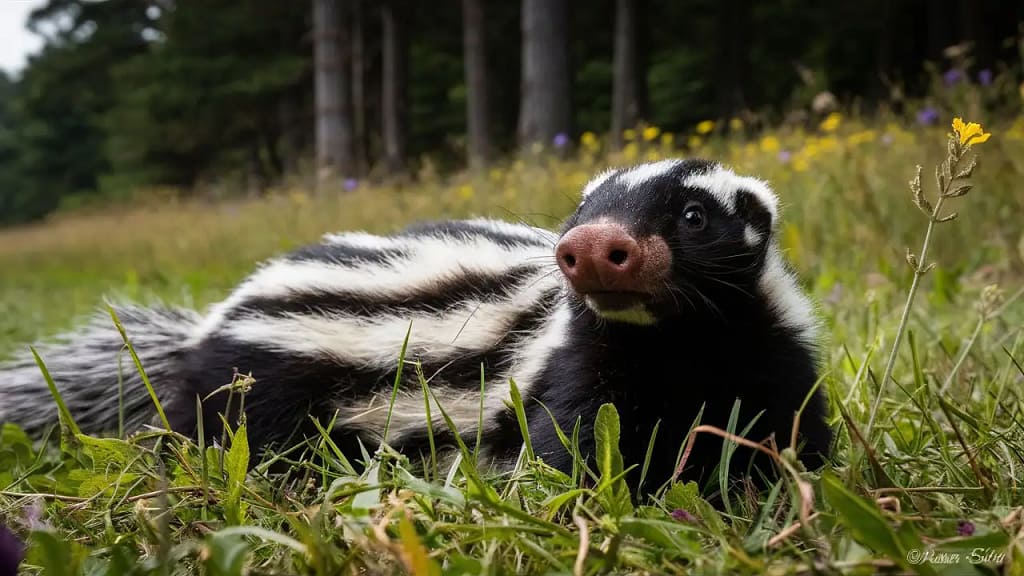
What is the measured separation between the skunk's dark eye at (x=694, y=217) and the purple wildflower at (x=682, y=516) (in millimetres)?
726

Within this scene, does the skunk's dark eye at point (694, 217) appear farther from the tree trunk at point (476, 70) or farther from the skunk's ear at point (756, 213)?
the tree trunk at point (476, 70)

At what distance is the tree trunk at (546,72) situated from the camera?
10773 mm

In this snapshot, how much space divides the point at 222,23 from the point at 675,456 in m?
24.6

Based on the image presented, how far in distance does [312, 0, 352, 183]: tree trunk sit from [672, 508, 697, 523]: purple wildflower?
41.6ft

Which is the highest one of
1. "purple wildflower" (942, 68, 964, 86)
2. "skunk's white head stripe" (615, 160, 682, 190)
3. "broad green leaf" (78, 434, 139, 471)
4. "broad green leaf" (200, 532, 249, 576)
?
"purple wildflower" (942, 68, 964, 86)

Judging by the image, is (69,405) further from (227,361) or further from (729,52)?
(729,52)

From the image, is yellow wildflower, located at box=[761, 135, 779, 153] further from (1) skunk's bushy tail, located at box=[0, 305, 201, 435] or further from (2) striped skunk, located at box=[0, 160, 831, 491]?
(1) skunk's bushy tail, located at box=[0, 305, 201, 435]

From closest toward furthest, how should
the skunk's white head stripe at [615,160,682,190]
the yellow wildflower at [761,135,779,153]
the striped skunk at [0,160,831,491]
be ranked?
the striped skunk at [0,160,831,491]
the skunk's white head stripe at [615,160,682,190]
the yellow wildflower at [761,135,779,153]

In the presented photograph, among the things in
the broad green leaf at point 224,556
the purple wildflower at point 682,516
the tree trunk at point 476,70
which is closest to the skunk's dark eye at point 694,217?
the purple wildflower at point 682,516

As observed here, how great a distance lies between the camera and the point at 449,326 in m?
2.32

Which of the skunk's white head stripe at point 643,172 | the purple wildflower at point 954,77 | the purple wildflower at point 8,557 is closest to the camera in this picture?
the purple wildflower at point 8,557

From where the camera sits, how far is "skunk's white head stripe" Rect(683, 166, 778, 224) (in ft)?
6.81

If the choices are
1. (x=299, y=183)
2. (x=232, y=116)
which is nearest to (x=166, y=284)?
(x=299, y=183)

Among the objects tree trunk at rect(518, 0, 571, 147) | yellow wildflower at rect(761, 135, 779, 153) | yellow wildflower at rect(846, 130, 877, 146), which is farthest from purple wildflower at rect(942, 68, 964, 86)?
tree trunk at rect(518, 0, 571, 147)
